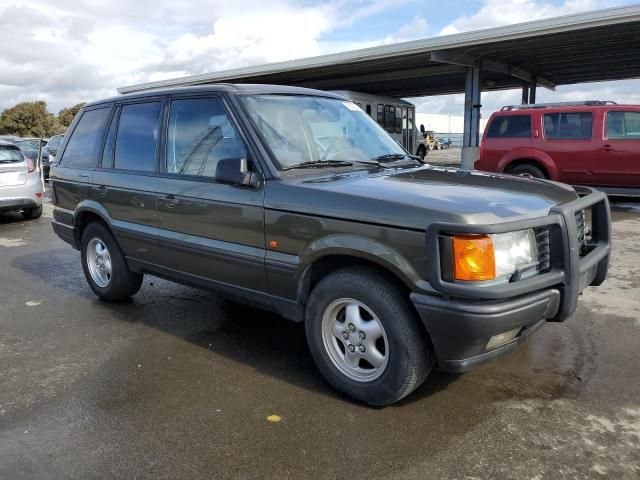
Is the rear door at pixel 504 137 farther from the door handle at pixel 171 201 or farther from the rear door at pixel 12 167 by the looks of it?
the rear door at pixel 12 167

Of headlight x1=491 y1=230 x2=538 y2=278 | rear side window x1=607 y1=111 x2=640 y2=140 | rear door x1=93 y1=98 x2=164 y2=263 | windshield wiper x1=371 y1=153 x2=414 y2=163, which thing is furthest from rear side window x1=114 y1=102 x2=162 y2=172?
rear side window x1=607 y1=111 x2=640 y2=140

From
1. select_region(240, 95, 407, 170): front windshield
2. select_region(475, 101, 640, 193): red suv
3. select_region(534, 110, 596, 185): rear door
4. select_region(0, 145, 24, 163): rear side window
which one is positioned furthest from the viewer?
select_region(534, 110, 596, 185): rear door

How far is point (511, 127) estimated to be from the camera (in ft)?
36.4

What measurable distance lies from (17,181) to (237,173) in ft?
26.8

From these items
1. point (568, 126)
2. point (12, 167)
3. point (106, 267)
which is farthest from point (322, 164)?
point (568, 126)

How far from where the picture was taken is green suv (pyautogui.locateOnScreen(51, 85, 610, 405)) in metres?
2.68

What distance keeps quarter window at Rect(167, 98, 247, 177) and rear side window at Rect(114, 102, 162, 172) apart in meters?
0.23

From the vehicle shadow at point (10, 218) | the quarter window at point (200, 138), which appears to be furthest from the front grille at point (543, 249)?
the vehicle shadow at point (10, 218)

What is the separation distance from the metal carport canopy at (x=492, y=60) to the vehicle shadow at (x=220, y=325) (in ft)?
39.5

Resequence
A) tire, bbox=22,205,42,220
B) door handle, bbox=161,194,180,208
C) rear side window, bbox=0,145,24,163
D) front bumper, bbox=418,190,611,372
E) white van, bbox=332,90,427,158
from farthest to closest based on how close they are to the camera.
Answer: white van, bbox=332,90,427,158
tire, bbox=22,205,42,220
rear side window, bbox=0,145,24,163
door handle, bbox=161,194,180,208
front bumper, bbox=418,190,611,372

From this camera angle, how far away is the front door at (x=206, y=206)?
3557mm

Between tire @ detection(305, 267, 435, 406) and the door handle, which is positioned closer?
tire @ detection(305, 267, 435, 406)

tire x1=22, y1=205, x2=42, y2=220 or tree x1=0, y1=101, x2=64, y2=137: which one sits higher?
tree x1=0, y1=101, x2=64, y2=137

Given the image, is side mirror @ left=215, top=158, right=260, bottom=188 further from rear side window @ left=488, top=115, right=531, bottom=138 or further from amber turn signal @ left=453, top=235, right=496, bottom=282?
rear side window @ left=488, top=115, right=531, bottom=138
